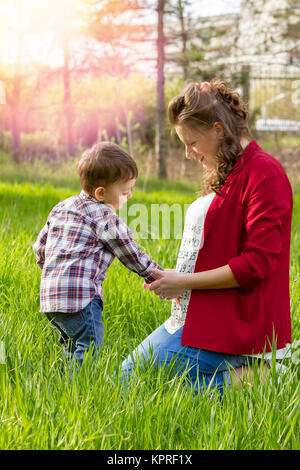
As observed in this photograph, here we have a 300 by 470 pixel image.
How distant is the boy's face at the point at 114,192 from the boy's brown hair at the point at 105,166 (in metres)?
0.02

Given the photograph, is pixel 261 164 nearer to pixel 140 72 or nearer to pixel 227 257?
pixel 227 257

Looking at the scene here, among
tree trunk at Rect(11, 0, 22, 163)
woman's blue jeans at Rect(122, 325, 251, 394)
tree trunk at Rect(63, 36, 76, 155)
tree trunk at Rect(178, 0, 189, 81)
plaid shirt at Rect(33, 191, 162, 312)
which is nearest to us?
woman's blue jeans at Rect(122, 325, 251, 394)

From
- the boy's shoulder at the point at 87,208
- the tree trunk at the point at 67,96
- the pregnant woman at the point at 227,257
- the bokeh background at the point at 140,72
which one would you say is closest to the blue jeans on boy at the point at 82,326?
the pregnant woman at the point at 227,257

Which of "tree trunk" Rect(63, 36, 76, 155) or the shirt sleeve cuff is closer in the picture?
the shirt sleeve cuff

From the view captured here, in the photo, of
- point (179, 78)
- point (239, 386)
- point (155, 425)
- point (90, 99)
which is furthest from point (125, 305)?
point (90, 99)

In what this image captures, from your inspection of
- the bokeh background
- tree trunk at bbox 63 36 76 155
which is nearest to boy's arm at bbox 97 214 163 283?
the bokeh background

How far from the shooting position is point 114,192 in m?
2.01

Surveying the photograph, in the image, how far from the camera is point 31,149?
45.4 ft

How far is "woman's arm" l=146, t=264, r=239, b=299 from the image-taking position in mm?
1735

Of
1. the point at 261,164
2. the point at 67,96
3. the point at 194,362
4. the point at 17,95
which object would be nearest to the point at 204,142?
the point at 261,164

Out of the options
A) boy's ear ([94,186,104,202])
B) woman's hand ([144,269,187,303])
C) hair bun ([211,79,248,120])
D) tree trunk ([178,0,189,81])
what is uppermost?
tree trunk ([178,0,189,81])

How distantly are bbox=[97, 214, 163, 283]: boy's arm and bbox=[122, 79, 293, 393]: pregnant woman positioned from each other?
0.12m

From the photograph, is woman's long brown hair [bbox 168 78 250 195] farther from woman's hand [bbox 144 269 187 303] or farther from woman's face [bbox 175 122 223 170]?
woman's hand [bbox 144 269 187 303]

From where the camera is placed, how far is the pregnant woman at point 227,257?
171 cm
